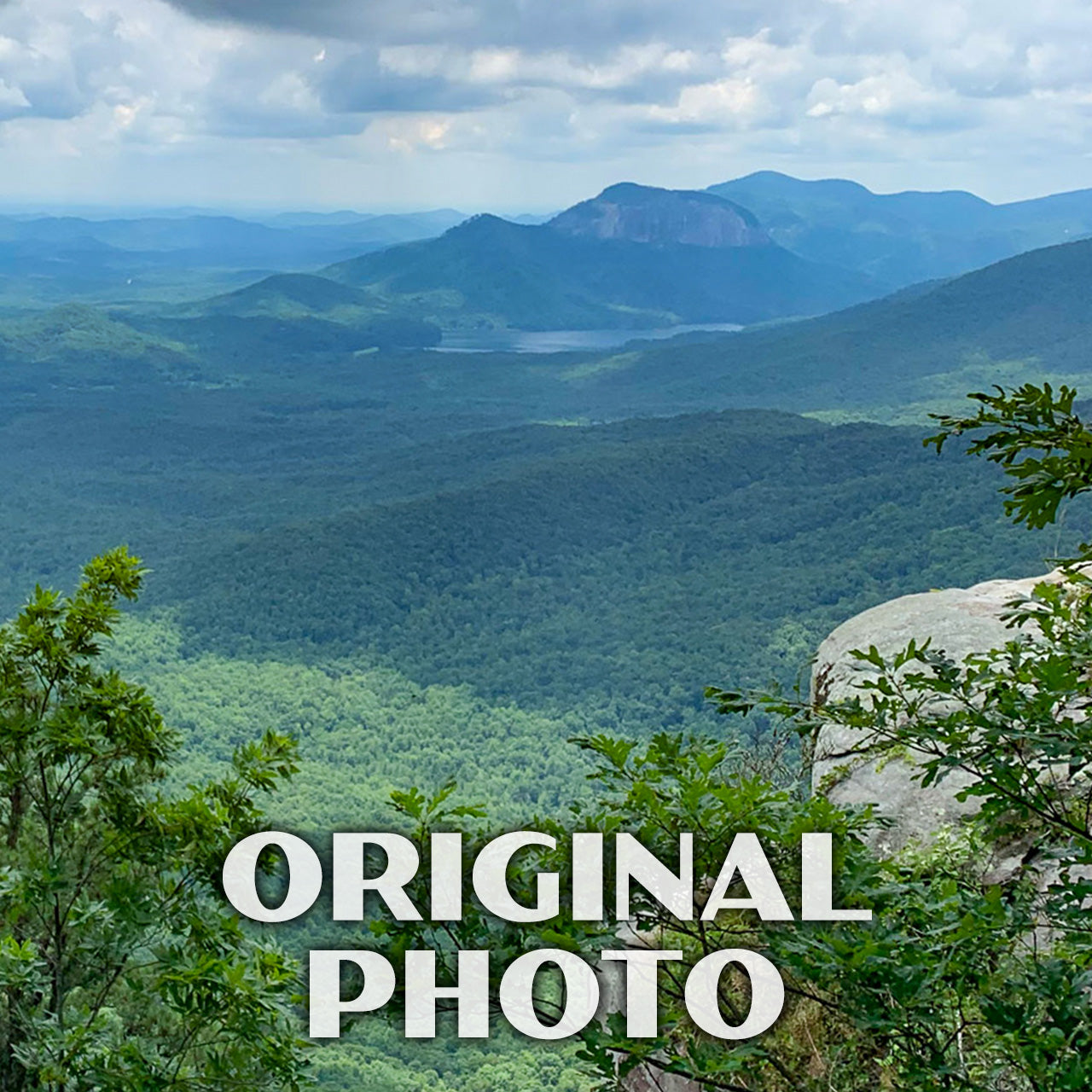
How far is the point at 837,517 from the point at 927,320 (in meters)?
74.8

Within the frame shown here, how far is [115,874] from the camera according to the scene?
174 inches

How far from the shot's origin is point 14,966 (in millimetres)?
3877

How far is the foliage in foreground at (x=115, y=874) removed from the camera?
3898mm

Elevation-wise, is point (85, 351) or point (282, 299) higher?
point (282, 299)

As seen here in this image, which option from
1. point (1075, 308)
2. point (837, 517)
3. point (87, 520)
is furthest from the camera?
point (1075, 308)

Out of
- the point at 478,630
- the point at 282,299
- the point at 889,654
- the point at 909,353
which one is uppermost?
the point at 282,299

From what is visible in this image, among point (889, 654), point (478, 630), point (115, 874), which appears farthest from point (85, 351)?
point (115, 874)

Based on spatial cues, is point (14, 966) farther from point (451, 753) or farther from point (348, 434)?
point (348, 434)

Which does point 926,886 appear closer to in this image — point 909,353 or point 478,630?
point 478,630

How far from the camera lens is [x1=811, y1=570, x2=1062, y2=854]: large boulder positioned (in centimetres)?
566

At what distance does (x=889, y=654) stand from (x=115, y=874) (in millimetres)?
4822

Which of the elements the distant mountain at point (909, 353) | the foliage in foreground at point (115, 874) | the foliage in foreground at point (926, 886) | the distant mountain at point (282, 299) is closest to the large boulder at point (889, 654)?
the foliage in foreground at point (926, 886)

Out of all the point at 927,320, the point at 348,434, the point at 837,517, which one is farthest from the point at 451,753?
the point at 927,320

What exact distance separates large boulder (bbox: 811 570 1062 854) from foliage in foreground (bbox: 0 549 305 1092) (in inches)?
101
